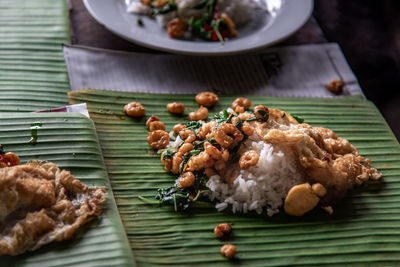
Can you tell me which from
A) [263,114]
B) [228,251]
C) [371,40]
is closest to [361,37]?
[371,40]

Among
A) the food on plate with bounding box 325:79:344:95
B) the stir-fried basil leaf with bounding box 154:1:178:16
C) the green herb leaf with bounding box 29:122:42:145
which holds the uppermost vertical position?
the stir-fried basil leaf with bounding box 154:1:178:16

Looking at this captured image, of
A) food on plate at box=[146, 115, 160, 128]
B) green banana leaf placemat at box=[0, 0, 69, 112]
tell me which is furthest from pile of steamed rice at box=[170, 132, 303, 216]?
green banana leaf placemat at box=[0, 0, 69, 112]

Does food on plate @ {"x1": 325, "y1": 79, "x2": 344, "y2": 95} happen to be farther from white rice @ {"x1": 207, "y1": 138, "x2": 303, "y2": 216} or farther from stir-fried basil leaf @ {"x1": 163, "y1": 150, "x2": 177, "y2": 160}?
stir-fried basil leaf @ {"x1": 163, "y1": 150, "x2": 177, "y2": 160}

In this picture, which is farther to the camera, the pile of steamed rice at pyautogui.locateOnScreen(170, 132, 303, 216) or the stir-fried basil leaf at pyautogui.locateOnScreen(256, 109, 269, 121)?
the stir-fried basil leaf at pyautogui.locateOnScreen(256, 109, 269, 121)

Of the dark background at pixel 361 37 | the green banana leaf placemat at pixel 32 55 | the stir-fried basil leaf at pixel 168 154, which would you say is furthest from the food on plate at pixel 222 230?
the dark background at pixel 361 37

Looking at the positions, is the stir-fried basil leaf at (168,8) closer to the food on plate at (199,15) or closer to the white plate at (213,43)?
the food on plate at (199,15)

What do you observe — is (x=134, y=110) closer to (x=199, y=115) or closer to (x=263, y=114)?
(x=199, y=115)
